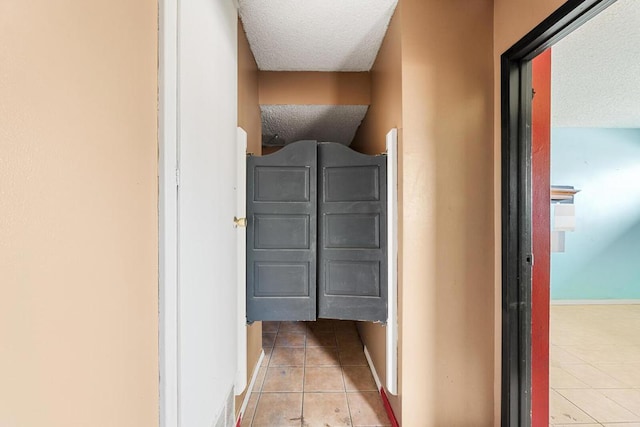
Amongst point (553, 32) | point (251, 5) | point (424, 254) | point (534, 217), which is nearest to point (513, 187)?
point (534, 217)

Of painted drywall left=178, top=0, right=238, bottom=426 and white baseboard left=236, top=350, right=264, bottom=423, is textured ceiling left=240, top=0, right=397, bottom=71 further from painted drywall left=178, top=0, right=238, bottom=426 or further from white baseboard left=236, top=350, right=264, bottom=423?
white baseboard left=236, top=350, right=264, bottom=423

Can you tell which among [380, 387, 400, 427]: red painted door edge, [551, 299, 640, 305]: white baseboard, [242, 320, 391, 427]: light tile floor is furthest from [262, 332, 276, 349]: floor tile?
[551, 299, 640, 305]: white baseboard

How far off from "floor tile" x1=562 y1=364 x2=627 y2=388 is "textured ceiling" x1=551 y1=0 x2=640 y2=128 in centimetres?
247

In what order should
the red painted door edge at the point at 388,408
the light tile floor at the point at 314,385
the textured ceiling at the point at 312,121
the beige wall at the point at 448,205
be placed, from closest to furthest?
the beige wall at the point at 448,205
the red painted door edge at the point at 388,408
the light tile floor at the point at 314,385
the textured ceiling at the point at 312,121

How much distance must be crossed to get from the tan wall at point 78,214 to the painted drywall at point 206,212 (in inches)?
3.8

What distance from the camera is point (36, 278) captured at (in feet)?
1.31

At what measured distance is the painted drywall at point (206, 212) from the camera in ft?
2.56

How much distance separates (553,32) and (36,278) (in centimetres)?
179

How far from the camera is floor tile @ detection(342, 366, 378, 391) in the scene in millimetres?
1905

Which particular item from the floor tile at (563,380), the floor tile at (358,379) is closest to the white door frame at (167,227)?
the floor tile at (358,379)

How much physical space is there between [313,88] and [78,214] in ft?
6.80

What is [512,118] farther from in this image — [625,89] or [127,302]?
[625,89]

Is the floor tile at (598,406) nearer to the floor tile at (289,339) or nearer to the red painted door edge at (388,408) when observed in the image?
the red painted door edge at (388,408)

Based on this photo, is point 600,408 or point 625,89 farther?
point 625,89
